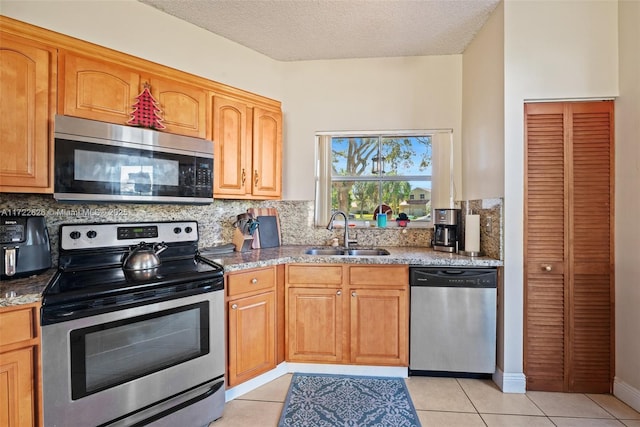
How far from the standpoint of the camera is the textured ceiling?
7.31 ft

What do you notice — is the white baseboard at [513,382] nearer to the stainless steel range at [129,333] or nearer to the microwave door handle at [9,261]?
the stainless steel range at [129,333]

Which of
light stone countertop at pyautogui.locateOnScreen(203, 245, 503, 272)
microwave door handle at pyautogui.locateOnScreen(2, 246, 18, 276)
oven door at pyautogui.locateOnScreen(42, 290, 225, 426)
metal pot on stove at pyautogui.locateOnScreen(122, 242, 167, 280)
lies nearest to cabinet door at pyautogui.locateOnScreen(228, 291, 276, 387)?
oven door at pyautogui.locateOnScreen(42, 290, 225, 426)

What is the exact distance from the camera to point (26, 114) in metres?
1.62

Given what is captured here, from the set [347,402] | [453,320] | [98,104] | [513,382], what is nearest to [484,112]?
[453,320]

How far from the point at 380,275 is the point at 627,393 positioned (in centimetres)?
178

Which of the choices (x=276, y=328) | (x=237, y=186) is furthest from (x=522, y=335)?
(x=237, y=186)

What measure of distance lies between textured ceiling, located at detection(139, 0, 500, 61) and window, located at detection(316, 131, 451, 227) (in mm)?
776

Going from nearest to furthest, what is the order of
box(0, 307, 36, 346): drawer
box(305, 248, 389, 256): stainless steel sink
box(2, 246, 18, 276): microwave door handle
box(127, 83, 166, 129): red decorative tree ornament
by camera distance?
box(0, 307, 36, 346): drawer
box(2, 246, 18, 276): microwave door handle
box(127, 83, 166, 129): red decorative tree ornament
box(305, 248, 389, 256): stainless steel sink

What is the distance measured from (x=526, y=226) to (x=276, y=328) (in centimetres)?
201

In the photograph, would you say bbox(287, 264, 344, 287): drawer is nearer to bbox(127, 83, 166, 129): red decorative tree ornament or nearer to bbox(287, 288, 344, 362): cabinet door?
bbox(287, 288, 344, 362): cabinet door

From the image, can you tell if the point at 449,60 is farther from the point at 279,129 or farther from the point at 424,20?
the point at 279,129

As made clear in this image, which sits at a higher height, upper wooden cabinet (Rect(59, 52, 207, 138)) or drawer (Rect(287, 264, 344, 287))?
upper wooden cabinet (Rect(59, 52, 207, 138))

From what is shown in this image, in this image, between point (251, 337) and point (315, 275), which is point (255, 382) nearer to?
point (251, 337)

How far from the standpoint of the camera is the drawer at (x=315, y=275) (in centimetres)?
239
